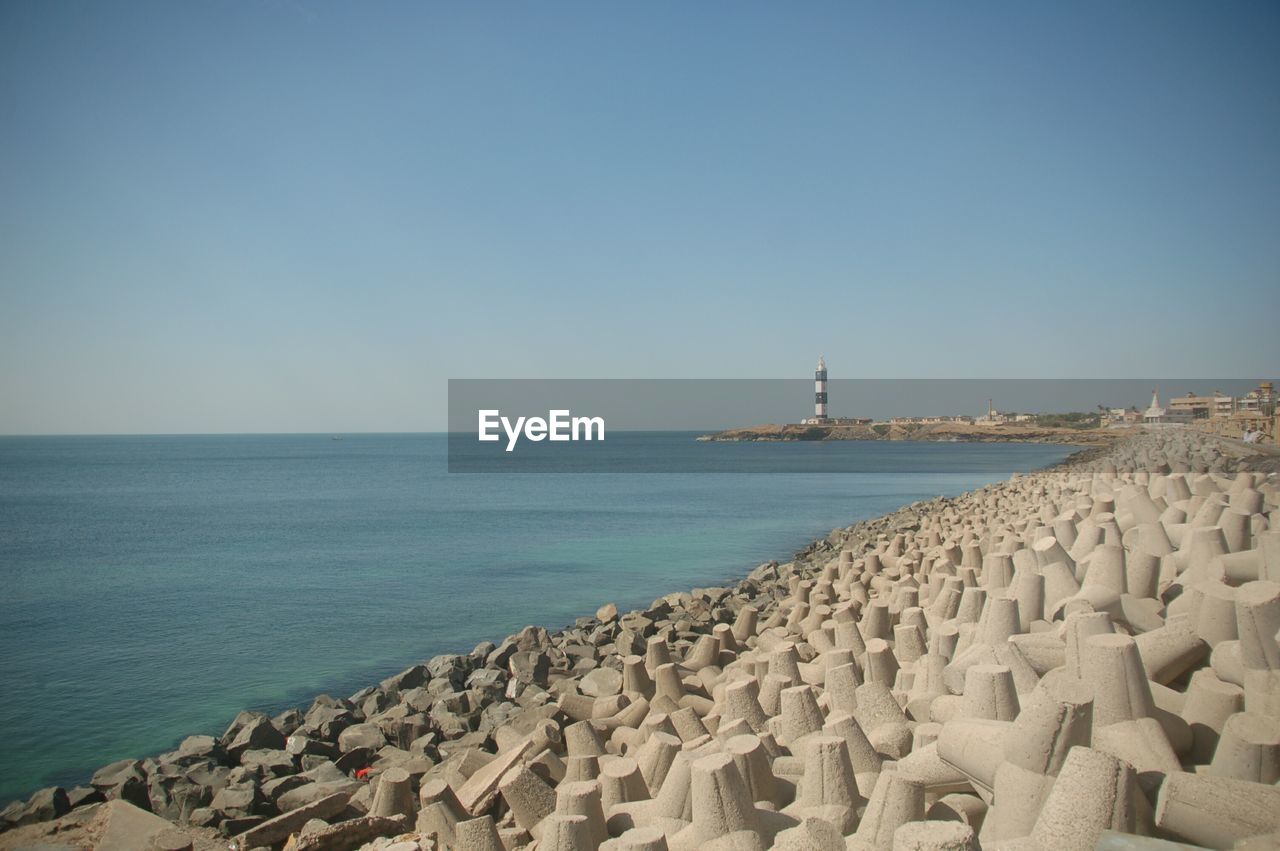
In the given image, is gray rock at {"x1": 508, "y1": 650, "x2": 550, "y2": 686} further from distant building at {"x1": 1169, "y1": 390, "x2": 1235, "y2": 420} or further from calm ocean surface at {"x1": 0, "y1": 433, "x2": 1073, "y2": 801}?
distant building at {"x1": 1169, "y1": 390, "x2": 1235, "y2": 420}

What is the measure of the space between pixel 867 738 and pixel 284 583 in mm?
17933

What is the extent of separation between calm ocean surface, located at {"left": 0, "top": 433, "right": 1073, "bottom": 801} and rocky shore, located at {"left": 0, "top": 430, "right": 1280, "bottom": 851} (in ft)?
10.3

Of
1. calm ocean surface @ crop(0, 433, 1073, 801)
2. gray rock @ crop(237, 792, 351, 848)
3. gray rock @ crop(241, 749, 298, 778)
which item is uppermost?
gray rock @ crop(237, 792, 351, 848)

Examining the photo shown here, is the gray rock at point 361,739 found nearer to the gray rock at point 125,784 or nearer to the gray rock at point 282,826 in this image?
the gray rock at point 125,784

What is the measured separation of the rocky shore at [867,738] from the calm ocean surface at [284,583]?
313 cm

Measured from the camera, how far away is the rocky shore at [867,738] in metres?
2.77

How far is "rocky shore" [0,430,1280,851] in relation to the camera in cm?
277

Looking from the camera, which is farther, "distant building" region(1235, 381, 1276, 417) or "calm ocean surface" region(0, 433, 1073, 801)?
"distant building" region(1235, 381, 1276, 417)

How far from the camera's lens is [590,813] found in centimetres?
338

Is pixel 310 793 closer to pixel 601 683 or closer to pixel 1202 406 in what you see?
pixel 601 683

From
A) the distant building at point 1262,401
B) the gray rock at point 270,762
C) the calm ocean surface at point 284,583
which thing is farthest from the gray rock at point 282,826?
the distant building at point 1262,401

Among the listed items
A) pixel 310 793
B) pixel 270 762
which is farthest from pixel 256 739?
pixel 310 793

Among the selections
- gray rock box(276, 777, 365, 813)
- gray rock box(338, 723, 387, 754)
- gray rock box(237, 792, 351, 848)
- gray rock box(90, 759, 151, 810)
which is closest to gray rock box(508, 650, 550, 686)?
gray rock box(338, 723, 387, 754)

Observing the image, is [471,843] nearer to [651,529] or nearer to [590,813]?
[590,813]
